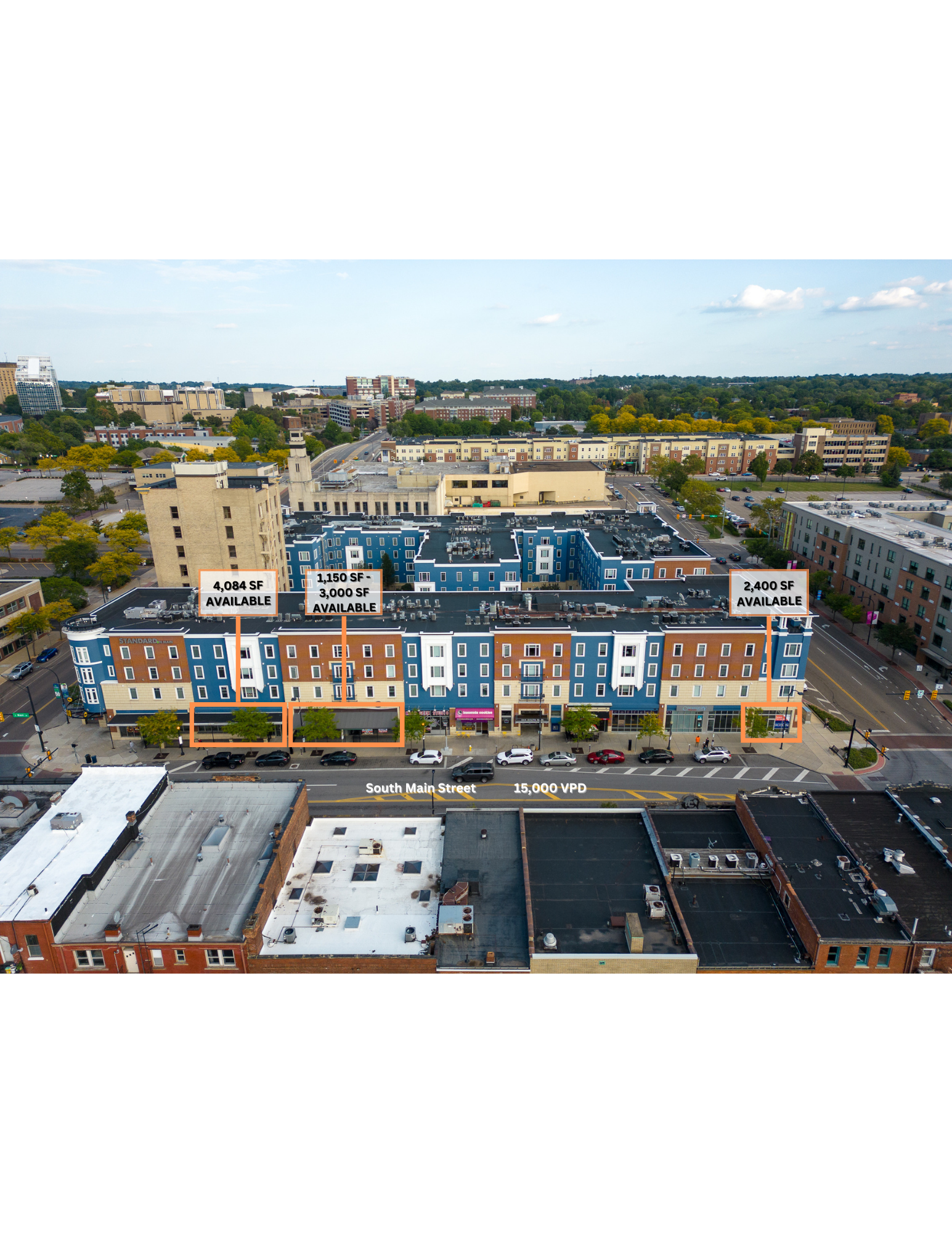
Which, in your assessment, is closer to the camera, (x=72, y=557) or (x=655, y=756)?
(x=655, y=756)

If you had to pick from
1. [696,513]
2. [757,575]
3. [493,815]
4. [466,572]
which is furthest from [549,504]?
[493,815]

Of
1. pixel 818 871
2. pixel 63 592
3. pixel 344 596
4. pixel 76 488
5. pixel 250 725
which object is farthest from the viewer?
pixel 76 488

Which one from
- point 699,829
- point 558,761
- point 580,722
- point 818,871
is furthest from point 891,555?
point 818,871

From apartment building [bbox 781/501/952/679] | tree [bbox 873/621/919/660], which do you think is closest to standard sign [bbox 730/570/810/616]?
tree [bbox 873/621/919/660]

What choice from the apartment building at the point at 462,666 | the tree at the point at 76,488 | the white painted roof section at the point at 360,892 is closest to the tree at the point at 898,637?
the apartment building at the point at 462,666

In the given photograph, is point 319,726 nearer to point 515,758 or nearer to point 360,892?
point 515,758

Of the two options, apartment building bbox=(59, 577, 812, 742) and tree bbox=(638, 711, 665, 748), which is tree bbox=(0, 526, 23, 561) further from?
tree bbox=(638, 711, 665, 748)
